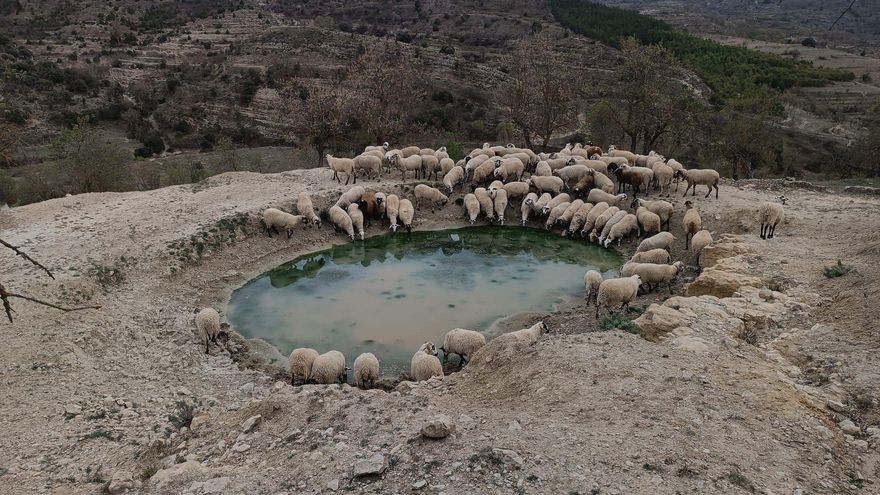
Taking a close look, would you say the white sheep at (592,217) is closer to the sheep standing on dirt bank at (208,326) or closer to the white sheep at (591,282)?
the white sheep at (591,282)

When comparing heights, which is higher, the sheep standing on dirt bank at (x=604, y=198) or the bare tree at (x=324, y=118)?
the bare tree at (x=324, y=118)

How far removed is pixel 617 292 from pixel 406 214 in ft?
29.7

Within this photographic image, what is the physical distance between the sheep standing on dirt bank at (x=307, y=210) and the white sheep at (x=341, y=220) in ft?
1.65

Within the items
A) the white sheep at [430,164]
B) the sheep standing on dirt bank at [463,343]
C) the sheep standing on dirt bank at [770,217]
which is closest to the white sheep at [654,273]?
the sheep standing on dirt bank at [770,217]

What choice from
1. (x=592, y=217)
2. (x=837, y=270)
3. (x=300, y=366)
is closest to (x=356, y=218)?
(x=592, y=217)

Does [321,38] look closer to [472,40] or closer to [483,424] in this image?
[472,40]

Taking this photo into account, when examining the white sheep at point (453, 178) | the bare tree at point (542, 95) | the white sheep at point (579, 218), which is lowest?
the white sheep at point (579, 218)

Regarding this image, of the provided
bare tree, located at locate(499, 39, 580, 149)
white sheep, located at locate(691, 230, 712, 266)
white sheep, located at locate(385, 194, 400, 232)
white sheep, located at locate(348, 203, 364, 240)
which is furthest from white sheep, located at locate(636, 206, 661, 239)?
bare tree, located at locate(499, 39, 580, 149)

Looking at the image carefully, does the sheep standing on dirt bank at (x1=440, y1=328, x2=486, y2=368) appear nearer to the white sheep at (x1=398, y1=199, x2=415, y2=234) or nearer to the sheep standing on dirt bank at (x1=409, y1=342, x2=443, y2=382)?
the sheep standing on dirt bank at (x1=409, y1=342, x2=443, y2=382)

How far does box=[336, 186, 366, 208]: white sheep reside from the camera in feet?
63.1

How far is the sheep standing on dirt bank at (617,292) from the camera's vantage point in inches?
485

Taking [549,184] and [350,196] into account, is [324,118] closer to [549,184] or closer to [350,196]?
[350,196]

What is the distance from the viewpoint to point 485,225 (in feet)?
66.2

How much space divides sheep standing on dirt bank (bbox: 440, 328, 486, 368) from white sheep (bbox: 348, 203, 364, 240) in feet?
26.2
